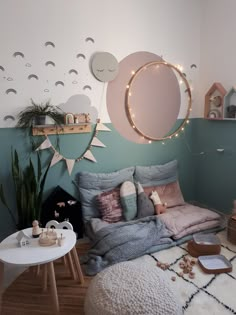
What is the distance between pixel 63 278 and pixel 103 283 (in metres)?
0.60

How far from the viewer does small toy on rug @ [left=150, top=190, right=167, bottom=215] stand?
2746mm

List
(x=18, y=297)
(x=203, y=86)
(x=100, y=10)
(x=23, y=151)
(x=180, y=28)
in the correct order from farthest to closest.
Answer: (x=203, y=86) → (x=180, y=28) → (x=100, y=10) → (x=23, y=151) → (x=18, y=297)

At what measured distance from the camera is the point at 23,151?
2.35m

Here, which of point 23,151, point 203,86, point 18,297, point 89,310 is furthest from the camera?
point 203,86

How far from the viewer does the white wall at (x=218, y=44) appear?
110 inches

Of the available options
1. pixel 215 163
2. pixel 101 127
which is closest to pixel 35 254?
pixel 101 127

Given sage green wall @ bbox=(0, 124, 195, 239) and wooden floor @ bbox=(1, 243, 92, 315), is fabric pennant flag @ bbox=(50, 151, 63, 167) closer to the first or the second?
sage green wall @ bbox=(0, 124, 195, 239)

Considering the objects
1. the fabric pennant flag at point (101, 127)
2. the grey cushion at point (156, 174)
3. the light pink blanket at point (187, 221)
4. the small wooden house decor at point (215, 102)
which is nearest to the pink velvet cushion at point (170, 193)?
the grey cushion at point (156, 174)

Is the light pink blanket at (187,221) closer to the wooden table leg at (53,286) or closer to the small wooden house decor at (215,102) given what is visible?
the small wooden house decor at (215,102)

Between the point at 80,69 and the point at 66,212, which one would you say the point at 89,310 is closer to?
the point at 66,212

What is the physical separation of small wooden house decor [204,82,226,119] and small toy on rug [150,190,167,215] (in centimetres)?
114

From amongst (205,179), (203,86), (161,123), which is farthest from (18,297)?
(203,86)

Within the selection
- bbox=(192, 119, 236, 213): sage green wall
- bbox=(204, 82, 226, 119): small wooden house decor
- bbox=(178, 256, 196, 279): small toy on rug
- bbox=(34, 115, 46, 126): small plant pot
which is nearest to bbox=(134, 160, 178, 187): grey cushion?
bbox=(192, 119, 236, 213): sage green wall

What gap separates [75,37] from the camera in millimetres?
2428
